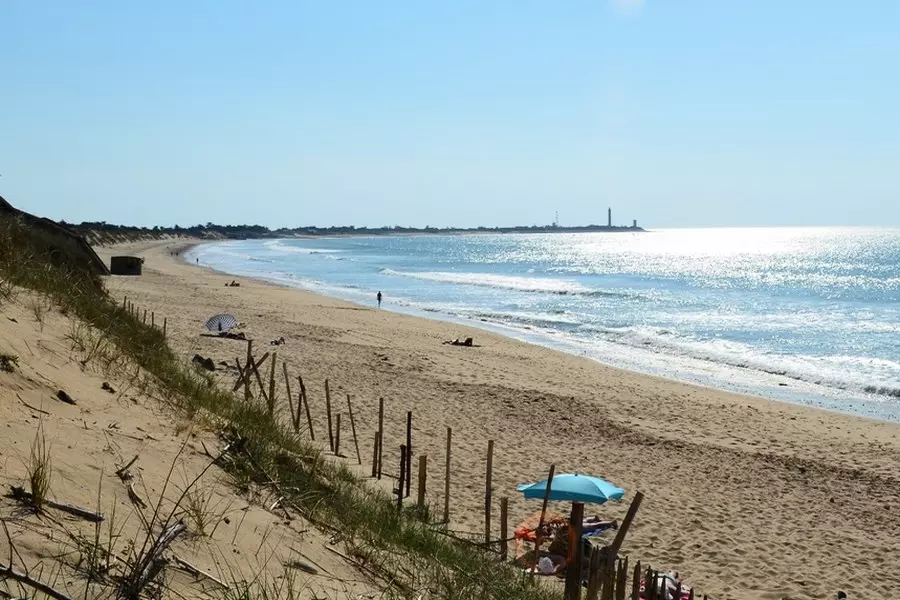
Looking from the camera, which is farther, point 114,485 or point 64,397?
point 64,397

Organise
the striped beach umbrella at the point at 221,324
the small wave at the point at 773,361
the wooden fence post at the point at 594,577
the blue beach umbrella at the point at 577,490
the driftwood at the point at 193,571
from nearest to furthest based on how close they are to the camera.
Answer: the driftwood at the point at 193,571
the wooden fence post at the point at 594,577
the blue beach umbrella at the point at 577,490
the striped beach umbrella at the point at 221,324
the small wave at the point at 773,361

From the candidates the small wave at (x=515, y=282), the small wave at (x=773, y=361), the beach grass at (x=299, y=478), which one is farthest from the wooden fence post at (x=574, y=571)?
the small wave at (x=515, y=282)

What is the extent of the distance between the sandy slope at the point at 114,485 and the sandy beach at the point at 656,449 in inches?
181

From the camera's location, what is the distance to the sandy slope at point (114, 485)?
3334mm

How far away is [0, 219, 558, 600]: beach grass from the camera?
4.82 m

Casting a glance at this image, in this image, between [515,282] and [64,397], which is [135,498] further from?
[515,282]

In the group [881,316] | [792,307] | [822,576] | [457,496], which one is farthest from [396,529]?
[792,307]

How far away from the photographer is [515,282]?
64125mm

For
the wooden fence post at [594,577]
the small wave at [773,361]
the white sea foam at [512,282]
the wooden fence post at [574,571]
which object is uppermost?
the white sea foam at [512,282]

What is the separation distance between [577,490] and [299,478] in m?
3.61

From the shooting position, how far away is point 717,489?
40.2ft

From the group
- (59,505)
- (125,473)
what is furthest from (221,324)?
(59,505)

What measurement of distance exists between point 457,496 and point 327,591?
6788mm

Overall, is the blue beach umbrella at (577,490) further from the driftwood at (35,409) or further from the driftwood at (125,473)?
the driftwood at (35,409)
